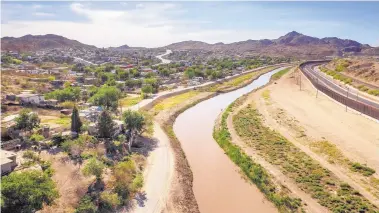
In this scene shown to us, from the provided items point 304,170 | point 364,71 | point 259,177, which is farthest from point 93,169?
point 364,71

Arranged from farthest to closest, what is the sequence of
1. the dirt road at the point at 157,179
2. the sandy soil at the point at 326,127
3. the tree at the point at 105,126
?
the tree at the point at 105,126, the sandy soil at the point at 326,127, the dirt road at the point at 157,179

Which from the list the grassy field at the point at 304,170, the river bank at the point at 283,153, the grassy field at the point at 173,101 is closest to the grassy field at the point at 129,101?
the grassy field at the point at 173,101

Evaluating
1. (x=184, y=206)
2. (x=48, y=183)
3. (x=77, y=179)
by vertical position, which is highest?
(x=48, y=183)

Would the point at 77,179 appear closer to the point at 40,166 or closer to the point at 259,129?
the point at 40,166

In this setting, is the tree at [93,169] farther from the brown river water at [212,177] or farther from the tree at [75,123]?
the tree at [75,123]

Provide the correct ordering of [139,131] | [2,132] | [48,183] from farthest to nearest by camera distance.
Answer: [139,131] → [2,132] → [48,183]

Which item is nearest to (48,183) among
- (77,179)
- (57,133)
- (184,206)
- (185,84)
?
(77,179)
